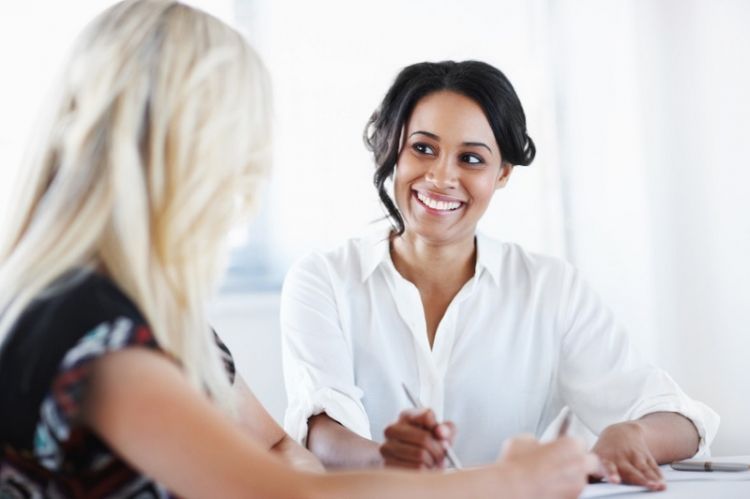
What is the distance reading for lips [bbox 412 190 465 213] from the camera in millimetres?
2051

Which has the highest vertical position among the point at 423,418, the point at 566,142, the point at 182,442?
the point at 182,442

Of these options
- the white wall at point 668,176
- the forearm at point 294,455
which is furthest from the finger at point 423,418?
the white wall at point 668,176

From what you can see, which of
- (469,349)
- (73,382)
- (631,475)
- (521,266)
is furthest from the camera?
(521,266)

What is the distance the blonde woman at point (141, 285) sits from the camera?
0.84 m

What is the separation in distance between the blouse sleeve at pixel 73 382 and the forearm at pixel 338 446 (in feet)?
2.61

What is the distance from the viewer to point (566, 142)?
3094 millimetres

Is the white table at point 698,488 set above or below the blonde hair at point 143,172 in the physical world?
below

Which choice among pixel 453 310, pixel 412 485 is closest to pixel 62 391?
pixel 412 485

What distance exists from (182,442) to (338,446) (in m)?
0.91

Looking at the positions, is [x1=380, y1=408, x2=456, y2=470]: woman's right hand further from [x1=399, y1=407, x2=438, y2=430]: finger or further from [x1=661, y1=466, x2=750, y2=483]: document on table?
[x1=661, y1=466, x2=750, y2=483]: document on table

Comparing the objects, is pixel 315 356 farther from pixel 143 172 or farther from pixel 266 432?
pixel 143 172

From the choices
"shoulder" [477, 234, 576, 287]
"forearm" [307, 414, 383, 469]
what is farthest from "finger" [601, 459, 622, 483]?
"shoulder" [477, 234, 576, 287]

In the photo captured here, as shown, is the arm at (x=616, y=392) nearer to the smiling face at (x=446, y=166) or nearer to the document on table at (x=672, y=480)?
the document on table at (x=672, y=480)

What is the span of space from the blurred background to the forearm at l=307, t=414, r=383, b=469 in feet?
3.51
